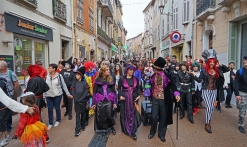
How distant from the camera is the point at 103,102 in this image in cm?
443

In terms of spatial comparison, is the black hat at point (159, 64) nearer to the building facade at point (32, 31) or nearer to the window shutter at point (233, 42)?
the building facade at point (32, 31)

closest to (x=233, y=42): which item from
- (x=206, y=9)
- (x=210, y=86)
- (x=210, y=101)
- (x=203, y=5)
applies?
(x=206, y=9)

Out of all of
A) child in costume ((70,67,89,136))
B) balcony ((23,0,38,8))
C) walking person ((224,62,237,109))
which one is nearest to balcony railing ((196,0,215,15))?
walking person ((224,62,237,109))

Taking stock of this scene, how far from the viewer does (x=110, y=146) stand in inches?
160

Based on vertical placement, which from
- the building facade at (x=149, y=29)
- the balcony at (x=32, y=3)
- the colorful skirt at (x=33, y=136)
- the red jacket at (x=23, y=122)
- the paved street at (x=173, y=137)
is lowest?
the paved street at (x=173, y=137)

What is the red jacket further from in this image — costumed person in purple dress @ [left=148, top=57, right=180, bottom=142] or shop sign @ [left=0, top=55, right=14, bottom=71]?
shop sign @ [left=0, top=55, right=14, bottom=71]

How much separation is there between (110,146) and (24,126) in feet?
6.15

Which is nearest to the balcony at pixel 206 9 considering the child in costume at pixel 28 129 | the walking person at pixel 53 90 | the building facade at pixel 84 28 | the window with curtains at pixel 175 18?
the window with curtains at pixel 175 18

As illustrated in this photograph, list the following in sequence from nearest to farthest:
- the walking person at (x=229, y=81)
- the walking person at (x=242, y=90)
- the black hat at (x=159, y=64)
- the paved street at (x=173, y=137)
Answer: the paved street at (x=173, y=137) → the black hat at (x=159, y=64) → the walking person at (x=242, y=90) → the walking person at (x=229, y=81)

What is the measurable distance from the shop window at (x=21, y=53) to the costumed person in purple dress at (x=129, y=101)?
5.11 m

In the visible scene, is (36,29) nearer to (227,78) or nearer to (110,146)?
(110,146)

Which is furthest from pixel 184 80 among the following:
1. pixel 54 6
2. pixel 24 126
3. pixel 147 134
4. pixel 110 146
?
pixel 54 6

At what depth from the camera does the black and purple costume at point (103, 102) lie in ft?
14.4

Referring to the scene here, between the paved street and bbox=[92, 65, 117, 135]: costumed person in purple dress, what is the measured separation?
16.4 inches
